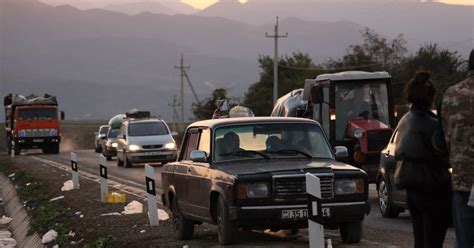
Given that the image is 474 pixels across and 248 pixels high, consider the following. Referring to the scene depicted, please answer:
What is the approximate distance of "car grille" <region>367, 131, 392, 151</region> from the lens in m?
21.0

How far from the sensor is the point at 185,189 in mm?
13375

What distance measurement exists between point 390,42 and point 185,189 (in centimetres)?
7984

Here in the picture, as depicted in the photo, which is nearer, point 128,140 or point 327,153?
point 327,153

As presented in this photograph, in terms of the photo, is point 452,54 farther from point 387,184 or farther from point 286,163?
point 286,163

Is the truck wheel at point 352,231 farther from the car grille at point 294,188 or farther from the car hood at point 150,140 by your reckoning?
the car hood at point 150,140

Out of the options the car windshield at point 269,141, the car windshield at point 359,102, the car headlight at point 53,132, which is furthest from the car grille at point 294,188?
the car headlight at point 53,132

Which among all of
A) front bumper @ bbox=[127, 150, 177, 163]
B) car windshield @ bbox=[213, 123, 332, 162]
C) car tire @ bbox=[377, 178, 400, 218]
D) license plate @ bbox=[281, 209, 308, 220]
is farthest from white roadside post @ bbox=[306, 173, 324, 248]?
front bumper @ bbox=[127, 150, 177, 163]

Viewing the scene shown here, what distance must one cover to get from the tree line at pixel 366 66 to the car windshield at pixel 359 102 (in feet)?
135

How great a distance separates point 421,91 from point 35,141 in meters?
49.0

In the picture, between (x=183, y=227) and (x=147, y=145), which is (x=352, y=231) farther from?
(x=147, y=145)

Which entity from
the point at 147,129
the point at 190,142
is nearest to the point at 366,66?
the point at 147,129

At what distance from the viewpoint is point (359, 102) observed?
76.0ft

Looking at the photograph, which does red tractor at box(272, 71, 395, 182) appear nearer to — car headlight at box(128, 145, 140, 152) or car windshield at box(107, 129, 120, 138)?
car headlight at box(128, 145, 140, 152)

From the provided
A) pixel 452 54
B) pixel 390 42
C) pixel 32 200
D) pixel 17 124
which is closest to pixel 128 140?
pixel 32 200
